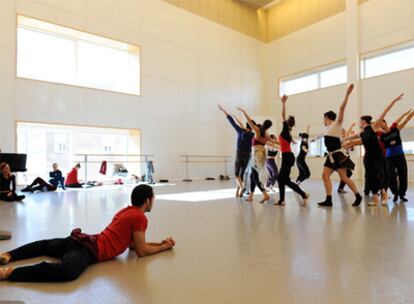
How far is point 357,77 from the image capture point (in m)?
12.7

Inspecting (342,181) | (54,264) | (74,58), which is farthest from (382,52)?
(54,264)

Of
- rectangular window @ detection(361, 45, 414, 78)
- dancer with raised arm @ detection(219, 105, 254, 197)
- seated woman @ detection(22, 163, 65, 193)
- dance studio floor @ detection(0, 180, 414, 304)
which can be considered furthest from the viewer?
rectangular window @ detection(361, 45, 414, 78)

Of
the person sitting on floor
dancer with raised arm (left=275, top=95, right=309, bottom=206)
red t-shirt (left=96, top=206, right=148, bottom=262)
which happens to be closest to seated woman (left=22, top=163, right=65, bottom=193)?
the person sitting on floor

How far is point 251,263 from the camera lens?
7.26 feet

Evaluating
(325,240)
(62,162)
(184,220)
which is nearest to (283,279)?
(325,240)

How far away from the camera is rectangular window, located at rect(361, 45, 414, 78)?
1158cm

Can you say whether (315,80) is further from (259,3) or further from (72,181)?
(72,181)

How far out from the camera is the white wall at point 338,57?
11586 mm

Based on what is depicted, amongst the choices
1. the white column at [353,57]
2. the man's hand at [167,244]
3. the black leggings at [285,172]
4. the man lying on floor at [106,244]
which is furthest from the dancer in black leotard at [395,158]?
the white column at [353,57]

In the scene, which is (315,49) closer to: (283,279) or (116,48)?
(116,48)

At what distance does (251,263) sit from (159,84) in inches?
440

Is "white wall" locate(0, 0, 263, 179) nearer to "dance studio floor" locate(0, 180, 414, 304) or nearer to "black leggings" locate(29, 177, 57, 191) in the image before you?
"black leggings" locate(29, 177, 57, 191)

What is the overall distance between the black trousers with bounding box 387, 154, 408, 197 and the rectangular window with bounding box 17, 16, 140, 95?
9075 mm

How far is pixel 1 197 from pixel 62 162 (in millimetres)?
4999
